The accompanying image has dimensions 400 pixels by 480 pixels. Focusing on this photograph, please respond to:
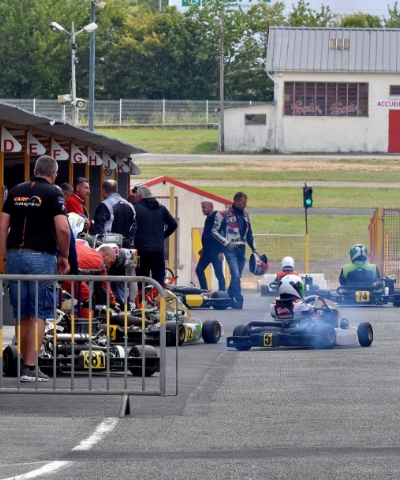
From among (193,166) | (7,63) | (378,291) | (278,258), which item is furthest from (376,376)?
(7,63)

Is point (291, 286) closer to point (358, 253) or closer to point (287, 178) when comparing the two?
point (358, 253)

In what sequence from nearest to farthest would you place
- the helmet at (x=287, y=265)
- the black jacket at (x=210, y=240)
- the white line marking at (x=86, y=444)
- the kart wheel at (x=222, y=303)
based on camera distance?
the white line marking at (x=86, y=444)
the helmet at (x=287, y=265)
the kart wheel at (x=222, y=303)
the black jacket at (x=210, y=240)

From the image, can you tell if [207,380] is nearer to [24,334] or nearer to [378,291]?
[24,334]

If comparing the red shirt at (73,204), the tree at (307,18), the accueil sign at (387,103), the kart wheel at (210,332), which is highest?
the tree at (307,18)

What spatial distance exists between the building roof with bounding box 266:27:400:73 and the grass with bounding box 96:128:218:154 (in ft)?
17.6

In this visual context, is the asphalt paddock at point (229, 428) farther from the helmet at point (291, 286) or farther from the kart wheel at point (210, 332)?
the kart wheel at point (210, 332)

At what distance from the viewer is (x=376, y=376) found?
39.1 ft

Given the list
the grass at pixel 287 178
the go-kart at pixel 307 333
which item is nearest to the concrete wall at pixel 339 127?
the grass at pixel 287 178

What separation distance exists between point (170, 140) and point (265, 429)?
59287mm

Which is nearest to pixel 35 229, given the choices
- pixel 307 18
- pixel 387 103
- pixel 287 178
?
pixel 287 178

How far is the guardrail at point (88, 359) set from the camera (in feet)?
32.4

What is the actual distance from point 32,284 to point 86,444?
105 inches

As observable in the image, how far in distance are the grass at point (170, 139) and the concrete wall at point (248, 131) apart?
48.7 inches

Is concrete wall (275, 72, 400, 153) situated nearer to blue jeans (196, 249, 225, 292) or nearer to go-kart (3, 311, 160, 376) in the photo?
blue jeans (196, 249, 225, 292)
